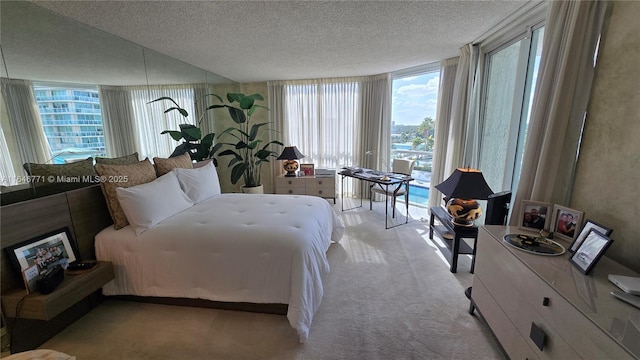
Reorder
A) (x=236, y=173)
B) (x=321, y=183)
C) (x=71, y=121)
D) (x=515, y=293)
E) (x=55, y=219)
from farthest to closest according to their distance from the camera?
(x=321, y=183), (x=236, y=173), (x=71, y=121), (x=55, y=219), (x=515, y=293)

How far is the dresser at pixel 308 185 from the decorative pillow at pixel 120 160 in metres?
2.36

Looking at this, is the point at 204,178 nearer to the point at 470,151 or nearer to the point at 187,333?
the point at 187,333

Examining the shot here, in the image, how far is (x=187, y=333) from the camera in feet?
5.84

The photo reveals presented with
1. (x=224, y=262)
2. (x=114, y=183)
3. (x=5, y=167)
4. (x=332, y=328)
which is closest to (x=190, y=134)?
(x=114, y=183)

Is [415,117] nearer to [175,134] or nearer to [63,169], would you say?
[175,134]

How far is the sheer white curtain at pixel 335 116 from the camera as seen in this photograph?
4693 mm

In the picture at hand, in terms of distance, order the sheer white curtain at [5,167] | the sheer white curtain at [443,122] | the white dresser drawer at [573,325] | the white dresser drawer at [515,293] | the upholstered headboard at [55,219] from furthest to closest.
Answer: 1. the sheer white curtain at [443,122]
2. the sheer white curtain at [5,167]
3. the upholstered headboard at [55,219]
4. the white dresser drawer at [515,293]
5. the white dresser drawer at [573,325]

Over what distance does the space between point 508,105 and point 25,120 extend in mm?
4092

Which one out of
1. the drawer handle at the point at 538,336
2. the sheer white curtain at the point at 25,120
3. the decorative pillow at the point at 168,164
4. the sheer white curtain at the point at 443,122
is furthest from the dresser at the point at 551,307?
the sheer white curtain at the point at 25,120

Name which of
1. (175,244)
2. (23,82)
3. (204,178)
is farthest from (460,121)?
(23,82)

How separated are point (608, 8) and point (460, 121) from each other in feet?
6.26

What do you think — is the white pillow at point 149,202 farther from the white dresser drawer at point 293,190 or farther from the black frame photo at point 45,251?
the white dresser drawer at point 293,190

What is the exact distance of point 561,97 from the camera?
1.53 m

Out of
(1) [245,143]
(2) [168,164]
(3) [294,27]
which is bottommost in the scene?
(2) [168,164]
